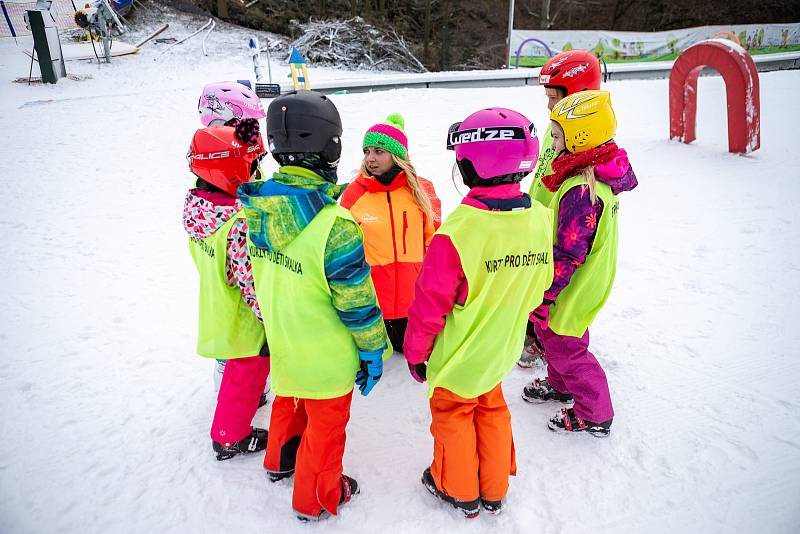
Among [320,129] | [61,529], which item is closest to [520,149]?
[320,129]

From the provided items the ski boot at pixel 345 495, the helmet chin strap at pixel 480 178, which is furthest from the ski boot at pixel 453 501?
the helmet chin strap at pixel 480 178

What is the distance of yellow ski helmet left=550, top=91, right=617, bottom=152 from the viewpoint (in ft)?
7.95

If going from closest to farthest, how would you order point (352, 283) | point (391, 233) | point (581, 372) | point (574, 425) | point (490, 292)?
point (352, 283), point (490, 292), point (581, 372), point (574, 425), point (391, 233)

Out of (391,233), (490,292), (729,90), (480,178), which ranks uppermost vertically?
(729,90)

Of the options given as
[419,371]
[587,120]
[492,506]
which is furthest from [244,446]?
[587,120]

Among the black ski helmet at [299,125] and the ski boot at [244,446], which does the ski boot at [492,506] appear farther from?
the black ski helmet at [299,125]

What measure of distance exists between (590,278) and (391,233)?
131cm

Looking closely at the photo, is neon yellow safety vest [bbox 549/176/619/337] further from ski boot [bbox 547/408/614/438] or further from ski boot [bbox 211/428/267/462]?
ski boot [bbox 211/428/267/462]

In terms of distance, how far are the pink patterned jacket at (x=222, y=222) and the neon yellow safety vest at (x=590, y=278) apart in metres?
1.70

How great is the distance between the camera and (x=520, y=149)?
6.42 ft

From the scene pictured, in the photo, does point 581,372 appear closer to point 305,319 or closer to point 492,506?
point 492,506

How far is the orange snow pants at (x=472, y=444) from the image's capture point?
2281 mm

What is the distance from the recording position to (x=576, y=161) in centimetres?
246

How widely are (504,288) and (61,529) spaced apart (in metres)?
2.61
